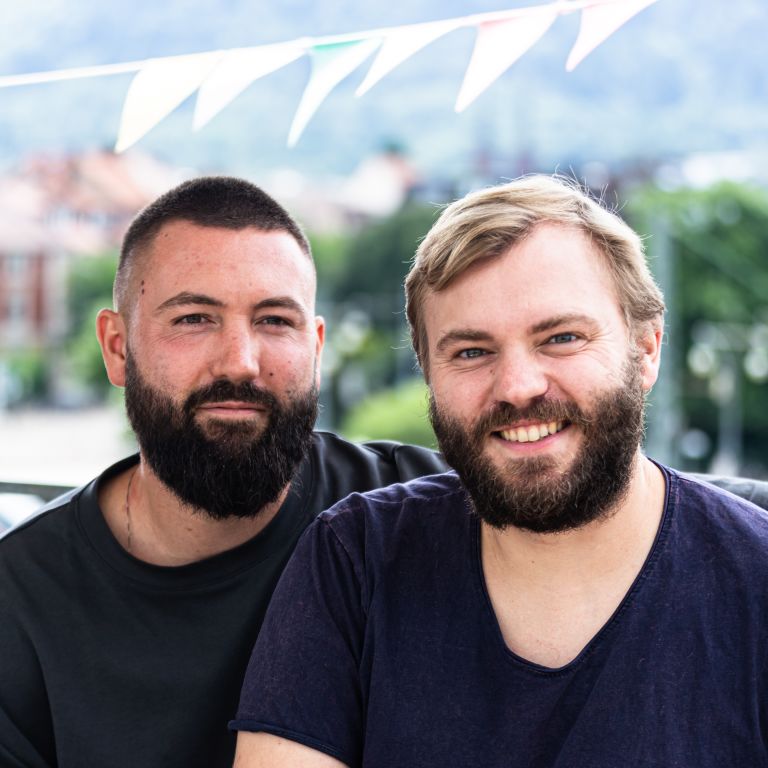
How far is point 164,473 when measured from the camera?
194 cm

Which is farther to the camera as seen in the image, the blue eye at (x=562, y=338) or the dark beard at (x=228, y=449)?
the dark beard at (x=228, y=449)

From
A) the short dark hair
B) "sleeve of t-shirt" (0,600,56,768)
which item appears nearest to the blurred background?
the short dark hair

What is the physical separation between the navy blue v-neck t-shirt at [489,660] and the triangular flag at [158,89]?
1200mm

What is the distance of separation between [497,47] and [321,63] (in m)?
Answer: 0.43

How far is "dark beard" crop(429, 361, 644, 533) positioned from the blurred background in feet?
0.69

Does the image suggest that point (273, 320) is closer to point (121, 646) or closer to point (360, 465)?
point (360, 465)

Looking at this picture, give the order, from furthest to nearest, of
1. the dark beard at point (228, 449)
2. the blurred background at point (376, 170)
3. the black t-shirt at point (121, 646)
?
the blurred background at point (376, 170), the dark beard at point (228, 449), the black t-shirt at point (121, 646)

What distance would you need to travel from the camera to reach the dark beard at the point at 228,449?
6.10 feet

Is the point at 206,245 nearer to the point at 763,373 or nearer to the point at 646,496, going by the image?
the point at 646,496

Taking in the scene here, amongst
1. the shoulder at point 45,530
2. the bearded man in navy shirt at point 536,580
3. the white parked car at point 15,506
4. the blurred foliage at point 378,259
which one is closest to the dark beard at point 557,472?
the bearded man in navy shirt at point 536,580

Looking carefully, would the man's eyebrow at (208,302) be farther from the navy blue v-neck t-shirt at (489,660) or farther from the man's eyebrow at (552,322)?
the man's eyebrow at (552,322)

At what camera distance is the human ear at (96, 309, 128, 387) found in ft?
7.06

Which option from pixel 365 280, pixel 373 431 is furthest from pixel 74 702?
pixel 365 280

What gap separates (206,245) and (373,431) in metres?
Result: 22.1
